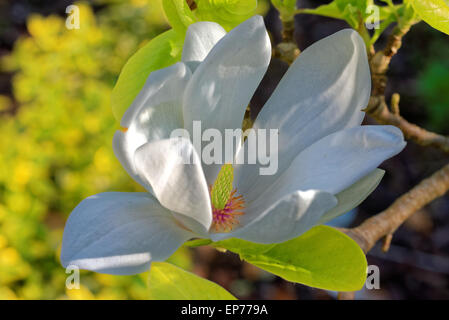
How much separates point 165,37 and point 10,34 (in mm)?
2456

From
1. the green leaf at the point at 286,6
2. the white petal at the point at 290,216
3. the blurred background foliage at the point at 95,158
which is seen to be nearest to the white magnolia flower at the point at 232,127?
the white petal at the point at 290,216

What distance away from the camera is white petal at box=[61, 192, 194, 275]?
1.46 feet

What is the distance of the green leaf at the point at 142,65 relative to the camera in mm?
560

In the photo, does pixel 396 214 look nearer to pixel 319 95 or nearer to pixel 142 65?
pixel 319 95

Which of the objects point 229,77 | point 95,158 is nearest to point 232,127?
point 229,77

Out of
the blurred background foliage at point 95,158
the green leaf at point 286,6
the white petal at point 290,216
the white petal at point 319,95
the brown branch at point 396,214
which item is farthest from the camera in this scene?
the blurred background foliage at point 95,158

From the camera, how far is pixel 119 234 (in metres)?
0.46

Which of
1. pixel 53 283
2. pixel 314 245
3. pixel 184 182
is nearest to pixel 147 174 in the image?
pixel 184 182

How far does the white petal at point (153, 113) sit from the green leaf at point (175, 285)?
85 mm

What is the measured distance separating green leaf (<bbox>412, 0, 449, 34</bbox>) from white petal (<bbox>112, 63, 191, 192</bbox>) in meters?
0.24

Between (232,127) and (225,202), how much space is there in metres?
0.11

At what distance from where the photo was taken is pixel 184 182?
45 centimetres

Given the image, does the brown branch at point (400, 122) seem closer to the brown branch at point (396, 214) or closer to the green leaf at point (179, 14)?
the brown branch at point (396, 214)
